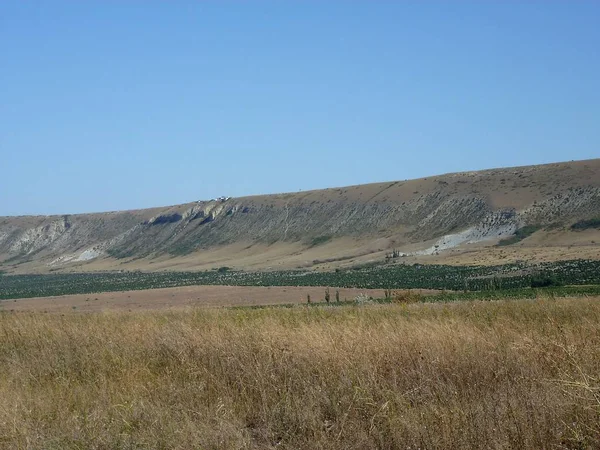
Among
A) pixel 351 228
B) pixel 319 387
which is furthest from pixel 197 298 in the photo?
pixel 351 228

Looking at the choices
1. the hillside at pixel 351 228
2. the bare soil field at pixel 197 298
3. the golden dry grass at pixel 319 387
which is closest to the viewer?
the golden dry grass at pixel 319 387

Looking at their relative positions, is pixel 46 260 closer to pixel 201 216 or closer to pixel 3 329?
pixel 201 216

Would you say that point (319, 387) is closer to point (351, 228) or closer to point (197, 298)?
point (197, 298)

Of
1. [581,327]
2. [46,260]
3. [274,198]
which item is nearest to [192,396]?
[581,327]

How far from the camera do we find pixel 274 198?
481 feet

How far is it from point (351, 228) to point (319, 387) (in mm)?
107243

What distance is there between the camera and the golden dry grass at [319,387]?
5121mm

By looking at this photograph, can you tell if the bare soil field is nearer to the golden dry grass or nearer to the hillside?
the hillside

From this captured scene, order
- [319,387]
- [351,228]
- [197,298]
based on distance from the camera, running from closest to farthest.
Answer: [319,387] → [197,298] → [351,228]

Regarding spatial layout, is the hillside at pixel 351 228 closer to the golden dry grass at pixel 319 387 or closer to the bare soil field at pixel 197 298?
the bare soil field at pixel 197 298

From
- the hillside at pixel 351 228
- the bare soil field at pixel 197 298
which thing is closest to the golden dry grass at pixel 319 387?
the bare soil field at pixel 197 298

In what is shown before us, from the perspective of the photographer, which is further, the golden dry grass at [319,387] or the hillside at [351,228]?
the hillside at [351,228]

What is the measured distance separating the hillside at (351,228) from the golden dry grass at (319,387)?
54253mm

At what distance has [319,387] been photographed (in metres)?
6.23
